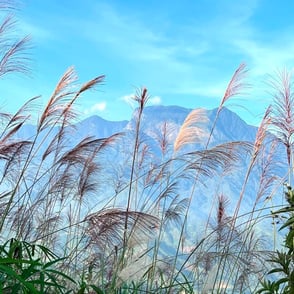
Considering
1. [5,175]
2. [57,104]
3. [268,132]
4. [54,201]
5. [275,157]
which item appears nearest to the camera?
[57,104]

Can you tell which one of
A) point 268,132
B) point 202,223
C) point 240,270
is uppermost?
point 268,132

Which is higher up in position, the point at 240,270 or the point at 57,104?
the point at 57,104

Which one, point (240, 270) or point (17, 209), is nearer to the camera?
point (17, 209)

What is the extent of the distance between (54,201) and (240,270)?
→ 5.54 feet

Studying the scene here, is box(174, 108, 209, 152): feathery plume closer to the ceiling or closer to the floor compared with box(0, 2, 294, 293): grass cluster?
closer to the ceiling

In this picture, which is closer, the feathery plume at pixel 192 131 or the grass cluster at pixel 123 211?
the grass cluster at pixel 123 211

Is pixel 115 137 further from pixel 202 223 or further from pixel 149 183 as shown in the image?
pixel 202 223

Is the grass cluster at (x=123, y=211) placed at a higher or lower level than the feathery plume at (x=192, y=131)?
lower

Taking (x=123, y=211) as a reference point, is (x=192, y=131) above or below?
above

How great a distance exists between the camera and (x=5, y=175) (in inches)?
139

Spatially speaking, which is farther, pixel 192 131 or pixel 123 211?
pixel 192 131

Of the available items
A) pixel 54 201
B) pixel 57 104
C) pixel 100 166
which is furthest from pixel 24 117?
pixel 54 201

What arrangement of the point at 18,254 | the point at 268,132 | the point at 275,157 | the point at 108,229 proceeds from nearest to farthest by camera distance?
1. the point at 18,254
2. the point at 108,229
3. the point at 268,132
4. the point at 275,157

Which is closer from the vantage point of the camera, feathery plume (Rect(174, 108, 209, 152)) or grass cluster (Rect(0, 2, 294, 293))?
grass cluster (Rect(0, 2, 294, 293))
